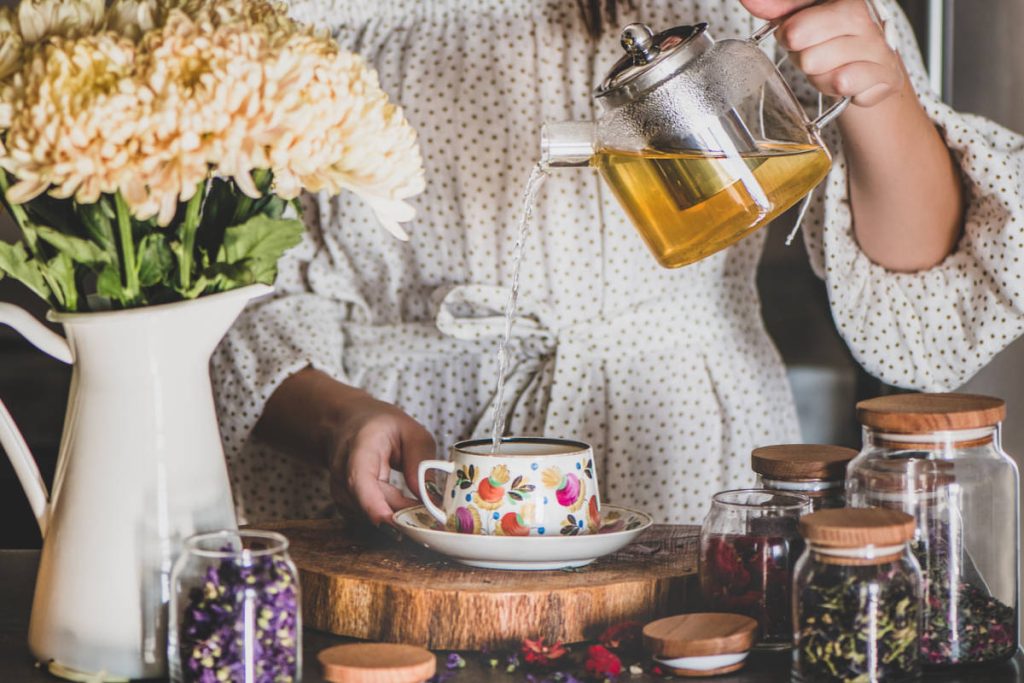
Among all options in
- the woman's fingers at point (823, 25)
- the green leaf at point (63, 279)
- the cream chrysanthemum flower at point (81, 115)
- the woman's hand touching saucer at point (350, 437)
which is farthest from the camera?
the woman's hand touching saucer at point (350, 437)

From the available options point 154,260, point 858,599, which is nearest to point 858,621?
point 858,599

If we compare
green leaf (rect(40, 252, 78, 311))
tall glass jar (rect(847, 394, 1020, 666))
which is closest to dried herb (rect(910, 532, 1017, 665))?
tall glass jar (rect(847, 394, 1020, 666))

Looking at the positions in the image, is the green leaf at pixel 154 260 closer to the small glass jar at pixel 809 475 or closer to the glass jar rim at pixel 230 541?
the glass jar rim at pixel 230 541

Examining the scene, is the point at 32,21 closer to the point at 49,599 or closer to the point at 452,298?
the point at 49,599

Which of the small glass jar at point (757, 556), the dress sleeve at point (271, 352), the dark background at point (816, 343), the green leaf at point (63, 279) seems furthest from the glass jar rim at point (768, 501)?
the dark background at point (816, 343)

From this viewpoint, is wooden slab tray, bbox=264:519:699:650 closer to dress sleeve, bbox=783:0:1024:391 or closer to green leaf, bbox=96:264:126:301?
green leaf, bbox=96:264:126:301

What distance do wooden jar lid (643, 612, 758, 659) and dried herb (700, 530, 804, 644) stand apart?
2cm

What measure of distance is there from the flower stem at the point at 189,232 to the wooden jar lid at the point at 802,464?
407mm

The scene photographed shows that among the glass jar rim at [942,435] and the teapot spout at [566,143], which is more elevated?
the teapot spout at [566,143]

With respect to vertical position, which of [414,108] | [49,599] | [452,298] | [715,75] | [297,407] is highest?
[414,108]

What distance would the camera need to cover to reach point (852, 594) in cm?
64

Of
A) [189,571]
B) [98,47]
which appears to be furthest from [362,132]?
[189,571]

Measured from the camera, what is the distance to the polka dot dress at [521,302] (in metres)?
1.32

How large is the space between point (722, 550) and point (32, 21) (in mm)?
545
